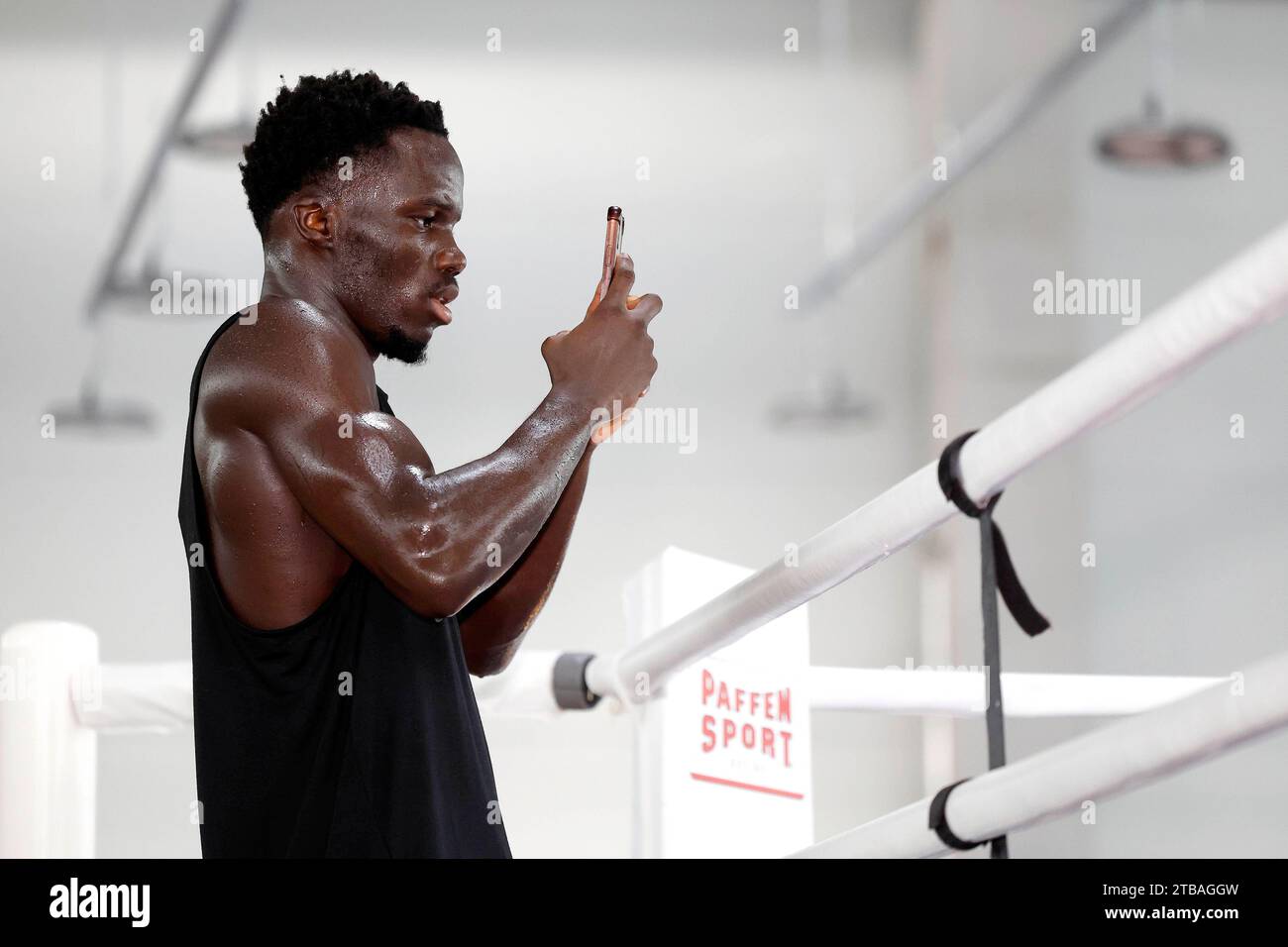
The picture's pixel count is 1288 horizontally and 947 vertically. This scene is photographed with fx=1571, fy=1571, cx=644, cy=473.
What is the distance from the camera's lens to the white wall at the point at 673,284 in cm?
526

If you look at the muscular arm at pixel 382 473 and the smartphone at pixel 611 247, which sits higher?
the smartphone at pixel 611 247

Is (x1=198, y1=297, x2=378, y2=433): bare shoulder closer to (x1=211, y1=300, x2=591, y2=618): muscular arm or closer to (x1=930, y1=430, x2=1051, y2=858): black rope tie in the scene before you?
(x1=211, y1=300, x2=591, y2=618): muscular arm

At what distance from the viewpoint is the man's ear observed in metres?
1.28

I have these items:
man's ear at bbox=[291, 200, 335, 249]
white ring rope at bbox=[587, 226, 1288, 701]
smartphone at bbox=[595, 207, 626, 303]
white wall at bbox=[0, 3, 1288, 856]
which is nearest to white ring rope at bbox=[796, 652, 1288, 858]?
white ring rope at bbox=[587, 226, 1288, 701]

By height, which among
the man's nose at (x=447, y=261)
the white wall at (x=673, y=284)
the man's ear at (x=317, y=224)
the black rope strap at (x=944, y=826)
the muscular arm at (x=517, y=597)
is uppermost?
the white wall at (x=673, y=284)

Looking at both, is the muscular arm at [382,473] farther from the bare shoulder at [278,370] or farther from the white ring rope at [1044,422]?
the white ring rope at [1044,422]

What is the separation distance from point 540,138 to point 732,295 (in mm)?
882

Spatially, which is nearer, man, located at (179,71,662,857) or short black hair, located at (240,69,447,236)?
man, located at (179,71,662,857)

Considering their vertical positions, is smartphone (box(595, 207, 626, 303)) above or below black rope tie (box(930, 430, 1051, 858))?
above

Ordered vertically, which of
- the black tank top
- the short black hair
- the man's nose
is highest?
the short black hair

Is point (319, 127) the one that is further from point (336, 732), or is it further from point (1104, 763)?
point (1104, 763)

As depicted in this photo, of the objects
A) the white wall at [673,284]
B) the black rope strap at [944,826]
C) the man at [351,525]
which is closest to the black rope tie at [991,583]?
the black rope strap at [944,826]

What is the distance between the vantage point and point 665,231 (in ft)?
18.2

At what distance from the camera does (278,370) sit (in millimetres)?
1140
